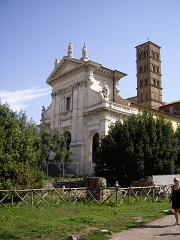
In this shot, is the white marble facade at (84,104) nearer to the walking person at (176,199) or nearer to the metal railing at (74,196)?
the metal railing at (74,196)

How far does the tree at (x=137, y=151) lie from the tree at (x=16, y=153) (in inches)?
369

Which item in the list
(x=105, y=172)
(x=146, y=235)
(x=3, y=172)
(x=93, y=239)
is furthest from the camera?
(x=105, y=172)

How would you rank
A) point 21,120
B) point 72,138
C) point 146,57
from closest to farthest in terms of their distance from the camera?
point 21,120 < point 72,138 < point 146,57

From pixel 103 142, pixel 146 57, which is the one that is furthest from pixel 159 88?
pixel 103 142

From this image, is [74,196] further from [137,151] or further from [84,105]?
[84,105]

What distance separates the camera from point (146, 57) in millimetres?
82500

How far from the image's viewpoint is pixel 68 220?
13797mm

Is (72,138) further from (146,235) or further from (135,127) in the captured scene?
(146,235)

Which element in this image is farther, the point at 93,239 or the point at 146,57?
the point at 146,57

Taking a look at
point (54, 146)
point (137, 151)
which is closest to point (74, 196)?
point (137, 151)

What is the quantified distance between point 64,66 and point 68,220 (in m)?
41.5

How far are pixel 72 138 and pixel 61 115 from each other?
5.00 meters

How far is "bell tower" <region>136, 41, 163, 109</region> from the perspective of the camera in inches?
3157

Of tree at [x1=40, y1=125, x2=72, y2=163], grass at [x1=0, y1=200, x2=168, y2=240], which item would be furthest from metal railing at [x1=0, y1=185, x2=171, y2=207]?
tree at [x1=40, y1=125, x2=72, y2=163]
